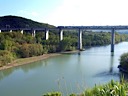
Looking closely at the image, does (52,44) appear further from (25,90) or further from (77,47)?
(25,90)

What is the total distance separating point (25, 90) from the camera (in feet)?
30.0

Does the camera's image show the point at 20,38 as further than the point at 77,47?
No

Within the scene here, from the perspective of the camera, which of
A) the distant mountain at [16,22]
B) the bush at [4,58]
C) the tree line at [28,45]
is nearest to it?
the bush at [4,58]

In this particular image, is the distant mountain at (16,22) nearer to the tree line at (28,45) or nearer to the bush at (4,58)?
the tree line at (28,45)

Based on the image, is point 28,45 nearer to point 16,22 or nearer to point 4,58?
point 4,58

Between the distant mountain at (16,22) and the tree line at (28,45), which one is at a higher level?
the distant mountain at (16,22)

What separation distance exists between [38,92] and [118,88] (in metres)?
6.95

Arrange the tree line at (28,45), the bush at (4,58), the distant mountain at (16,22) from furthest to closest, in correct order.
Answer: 1. the distant mountain at (16,22)
2. the tree line at (28,45)
3. the bush at (4,58)

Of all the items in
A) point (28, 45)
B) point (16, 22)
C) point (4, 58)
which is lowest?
point (4, 58)

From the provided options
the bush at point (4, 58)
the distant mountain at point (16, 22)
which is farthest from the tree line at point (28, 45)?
the distant mountain at point (16, 22)

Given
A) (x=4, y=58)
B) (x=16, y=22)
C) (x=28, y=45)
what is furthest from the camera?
(x=16, y=22)

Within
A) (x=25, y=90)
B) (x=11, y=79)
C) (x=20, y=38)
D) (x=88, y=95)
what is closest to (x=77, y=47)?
(x=20, y=38)

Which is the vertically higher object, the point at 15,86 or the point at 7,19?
the point at 7,19

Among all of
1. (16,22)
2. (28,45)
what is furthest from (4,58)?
(16,22)
